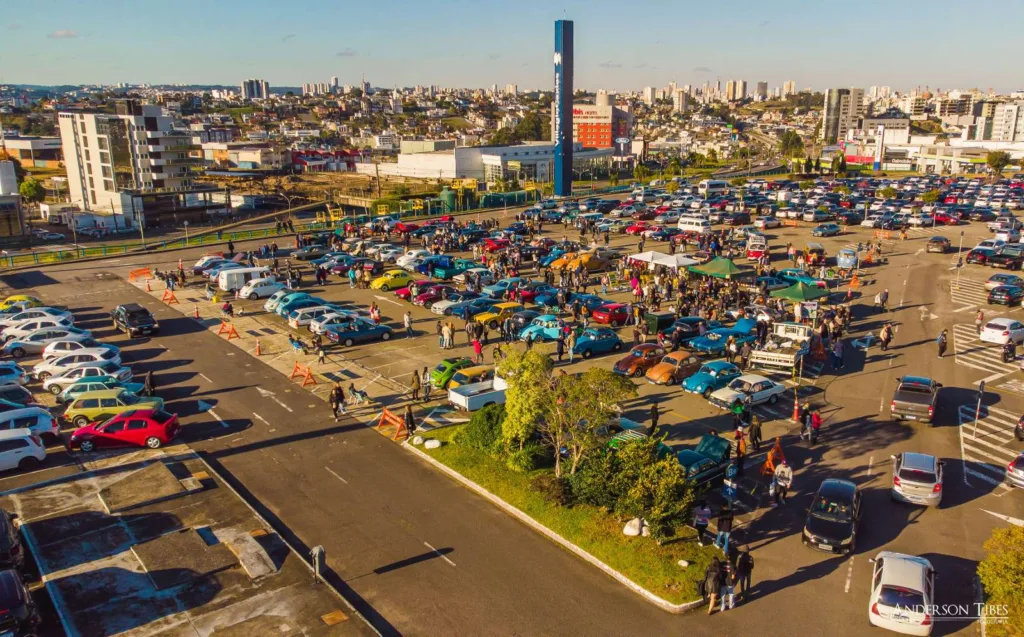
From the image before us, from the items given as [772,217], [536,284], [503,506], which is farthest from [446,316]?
[772,217]

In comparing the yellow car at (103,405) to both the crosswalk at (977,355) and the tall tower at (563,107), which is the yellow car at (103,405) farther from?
the tall tower at (563,107)

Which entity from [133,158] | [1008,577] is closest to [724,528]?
[1008,577]

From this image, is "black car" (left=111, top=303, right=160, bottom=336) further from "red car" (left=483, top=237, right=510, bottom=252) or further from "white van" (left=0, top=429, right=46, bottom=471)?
"red car" (left=483, top=237, right=510, bottom=252)

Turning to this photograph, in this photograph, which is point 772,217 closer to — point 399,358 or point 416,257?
point 416,257

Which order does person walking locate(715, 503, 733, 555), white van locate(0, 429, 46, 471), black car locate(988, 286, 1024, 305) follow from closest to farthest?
person walking locate(715, 503, 733, 555) → white van locate(0, 429, 46, 471) → black car locate(988, 286, 1024, 305)

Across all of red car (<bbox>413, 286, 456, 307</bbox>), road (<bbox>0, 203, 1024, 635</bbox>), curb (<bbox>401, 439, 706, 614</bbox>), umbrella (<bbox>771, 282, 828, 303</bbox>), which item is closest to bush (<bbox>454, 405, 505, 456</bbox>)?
curb (<bbox>401, 439, 706, 614</bbox>)

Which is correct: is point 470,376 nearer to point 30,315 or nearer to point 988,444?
point 988,444
